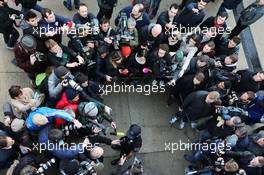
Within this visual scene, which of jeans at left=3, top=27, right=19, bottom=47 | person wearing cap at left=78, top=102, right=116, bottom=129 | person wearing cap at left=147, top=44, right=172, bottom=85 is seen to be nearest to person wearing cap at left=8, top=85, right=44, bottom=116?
person wearing cap at left=78, top=102, right=116, bottom=129

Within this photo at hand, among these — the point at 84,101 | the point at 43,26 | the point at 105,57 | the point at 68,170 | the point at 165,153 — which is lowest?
the point at 165,153

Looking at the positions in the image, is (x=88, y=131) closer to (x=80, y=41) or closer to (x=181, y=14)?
(x=80, y=41)

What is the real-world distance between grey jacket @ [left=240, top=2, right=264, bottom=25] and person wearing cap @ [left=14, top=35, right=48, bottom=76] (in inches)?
164

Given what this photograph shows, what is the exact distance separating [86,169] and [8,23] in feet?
10.1

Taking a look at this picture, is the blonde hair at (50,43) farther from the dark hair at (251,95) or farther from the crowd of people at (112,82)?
the dark hair at (251,95)

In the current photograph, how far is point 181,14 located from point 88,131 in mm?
3045

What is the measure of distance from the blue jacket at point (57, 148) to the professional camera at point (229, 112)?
2536mm

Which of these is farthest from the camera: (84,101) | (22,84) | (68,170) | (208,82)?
(22,84)

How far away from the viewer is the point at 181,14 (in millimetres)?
7590

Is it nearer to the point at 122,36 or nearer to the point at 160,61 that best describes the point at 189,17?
the point at 160,61

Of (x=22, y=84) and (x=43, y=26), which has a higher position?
(x=43, y=26)

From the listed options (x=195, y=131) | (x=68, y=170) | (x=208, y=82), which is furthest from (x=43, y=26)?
(x=195, y=131)

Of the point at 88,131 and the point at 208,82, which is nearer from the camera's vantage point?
the point at 88,131

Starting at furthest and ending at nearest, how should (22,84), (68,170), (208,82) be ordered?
(22,84) < (208,82) < (68,170)
